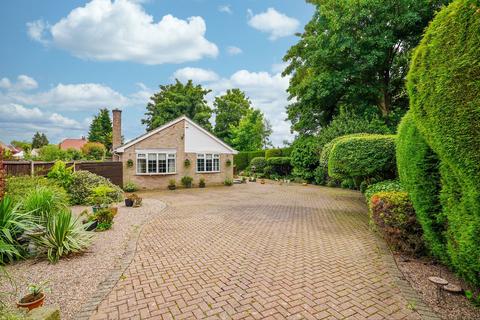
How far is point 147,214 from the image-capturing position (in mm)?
9922

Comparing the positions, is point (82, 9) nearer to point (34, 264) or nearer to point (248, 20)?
point (248, 20)

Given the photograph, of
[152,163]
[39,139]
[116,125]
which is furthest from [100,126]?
[152,163]

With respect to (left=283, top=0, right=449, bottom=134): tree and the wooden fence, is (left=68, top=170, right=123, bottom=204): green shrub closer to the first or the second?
the wooden fence

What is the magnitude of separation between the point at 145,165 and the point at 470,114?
18209 mm

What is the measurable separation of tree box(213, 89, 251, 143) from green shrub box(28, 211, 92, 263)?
33872 millimetres

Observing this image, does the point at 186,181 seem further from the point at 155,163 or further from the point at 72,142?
the point at 72,142

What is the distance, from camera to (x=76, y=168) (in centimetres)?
1490

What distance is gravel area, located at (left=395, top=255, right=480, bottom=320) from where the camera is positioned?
3289 millimetres

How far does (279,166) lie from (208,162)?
31.5 feet

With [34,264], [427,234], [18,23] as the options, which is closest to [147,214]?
[34,264]

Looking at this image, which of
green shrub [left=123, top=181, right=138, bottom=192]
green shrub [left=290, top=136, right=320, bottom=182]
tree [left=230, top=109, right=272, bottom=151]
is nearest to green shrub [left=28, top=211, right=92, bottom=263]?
green shrub [left=123, top=181, right=138, bottom=192]

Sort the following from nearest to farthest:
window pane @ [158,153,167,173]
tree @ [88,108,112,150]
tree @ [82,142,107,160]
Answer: window pane @ [158,153,167,173]
tree @ [82,142,107,160]
tree @ [88,108,112,150]

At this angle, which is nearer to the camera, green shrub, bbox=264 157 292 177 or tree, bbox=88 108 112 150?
green shrub, bbox=264 157 292 177

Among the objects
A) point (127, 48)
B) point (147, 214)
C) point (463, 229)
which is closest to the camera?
point (463, 229)
